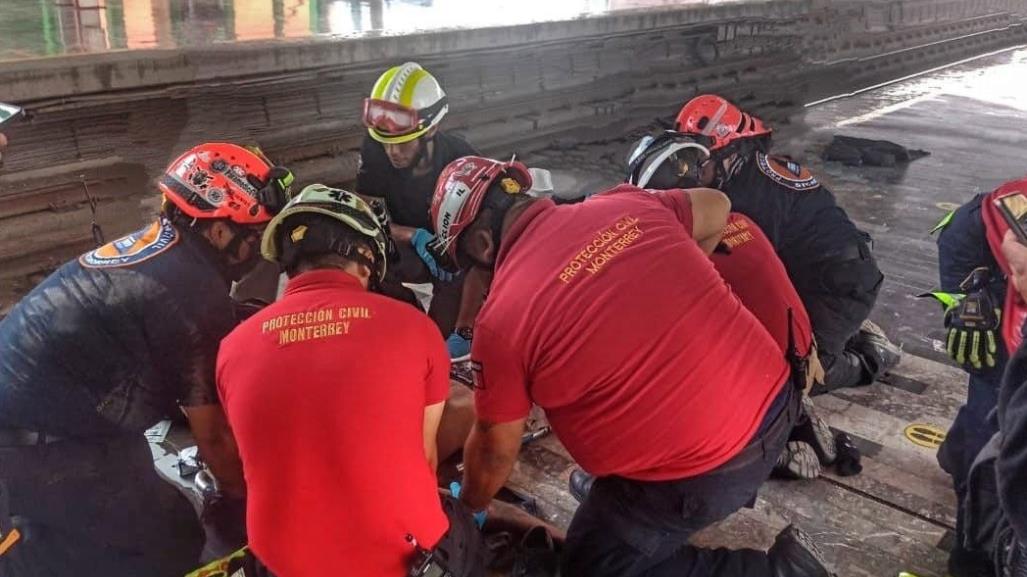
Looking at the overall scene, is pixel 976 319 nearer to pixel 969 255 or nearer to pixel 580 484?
pixel 969 255

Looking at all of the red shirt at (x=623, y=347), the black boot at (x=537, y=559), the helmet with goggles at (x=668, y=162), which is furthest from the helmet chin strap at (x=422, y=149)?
the black boot at (x=537, y=559)

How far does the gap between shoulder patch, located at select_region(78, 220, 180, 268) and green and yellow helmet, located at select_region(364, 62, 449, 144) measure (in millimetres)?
1937

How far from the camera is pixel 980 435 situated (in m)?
3.27

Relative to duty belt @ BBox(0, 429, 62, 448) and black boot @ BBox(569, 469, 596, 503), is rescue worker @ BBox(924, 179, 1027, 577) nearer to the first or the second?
black boot @ BBox(569, 469, 596, 503)

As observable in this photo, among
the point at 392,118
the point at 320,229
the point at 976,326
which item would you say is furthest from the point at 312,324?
the point at 392,118

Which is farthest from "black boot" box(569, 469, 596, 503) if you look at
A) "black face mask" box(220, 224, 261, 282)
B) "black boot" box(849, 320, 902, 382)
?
"black boot" box(849, 320, 902, 382)

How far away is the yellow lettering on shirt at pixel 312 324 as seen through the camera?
6.89 feet

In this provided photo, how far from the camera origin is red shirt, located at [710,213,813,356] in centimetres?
325

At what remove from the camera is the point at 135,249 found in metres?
2.59

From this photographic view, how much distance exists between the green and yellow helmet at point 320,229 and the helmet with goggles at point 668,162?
64.3 inches

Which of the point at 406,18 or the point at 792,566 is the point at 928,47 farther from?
the point at 792,566

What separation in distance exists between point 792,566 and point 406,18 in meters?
6.94

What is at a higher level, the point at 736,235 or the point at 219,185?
the point at 219,185

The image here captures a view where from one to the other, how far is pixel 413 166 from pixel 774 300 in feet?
7.26
